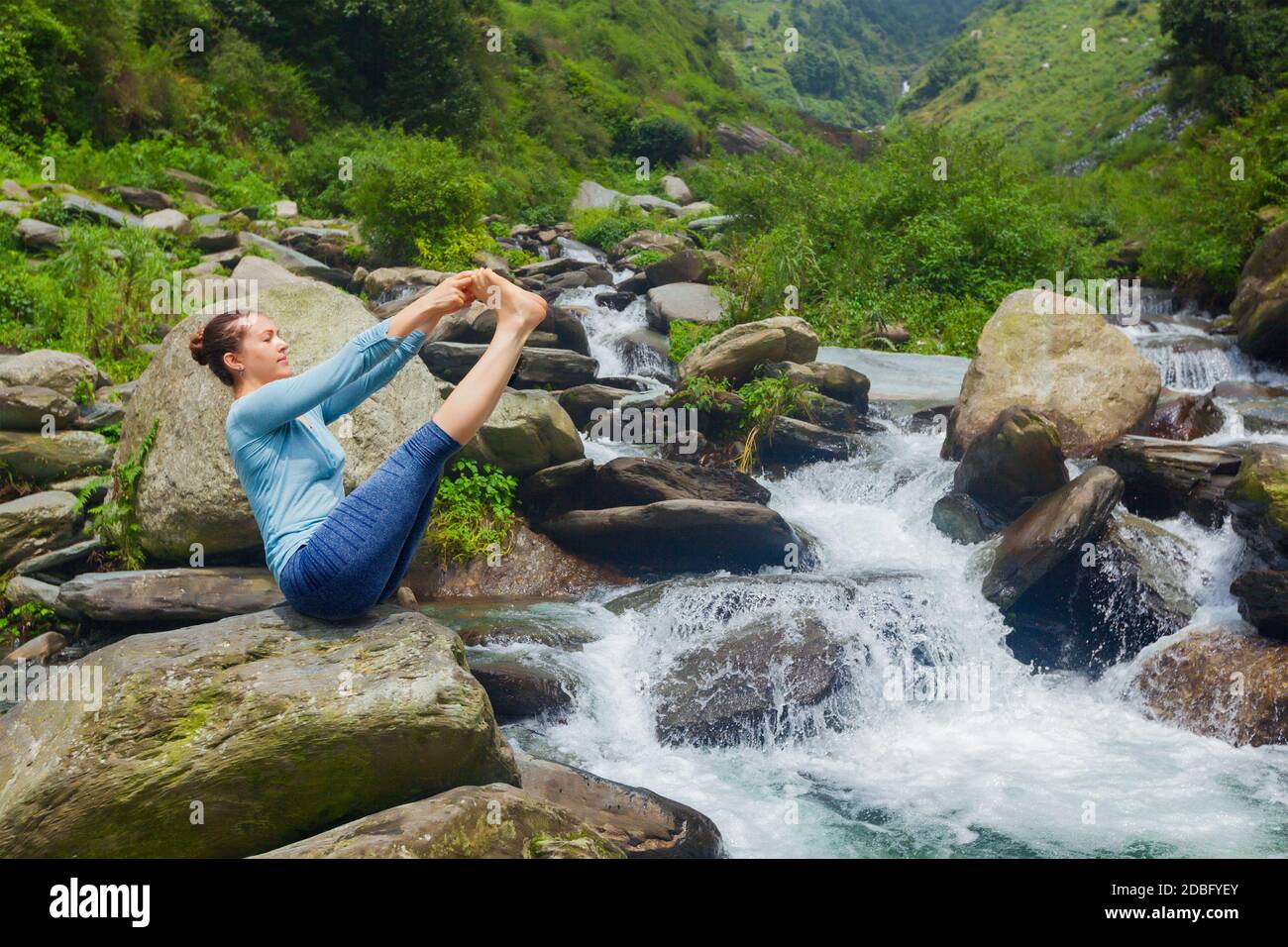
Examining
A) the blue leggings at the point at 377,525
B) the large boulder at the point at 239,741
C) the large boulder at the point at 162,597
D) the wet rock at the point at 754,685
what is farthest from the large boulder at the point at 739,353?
the blue leggings at the point at 377,525

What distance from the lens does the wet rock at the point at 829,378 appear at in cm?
1280

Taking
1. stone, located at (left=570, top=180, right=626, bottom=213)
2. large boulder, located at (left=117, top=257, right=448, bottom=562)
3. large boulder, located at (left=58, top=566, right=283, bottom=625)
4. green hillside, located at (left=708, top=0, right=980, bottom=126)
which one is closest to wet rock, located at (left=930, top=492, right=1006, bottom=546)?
large boulder, located at (left=117, top=257, right=448, bottom=562)

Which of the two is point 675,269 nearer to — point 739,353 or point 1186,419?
point 739,353

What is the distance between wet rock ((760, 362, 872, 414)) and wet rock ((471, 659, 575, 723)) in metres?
6.56

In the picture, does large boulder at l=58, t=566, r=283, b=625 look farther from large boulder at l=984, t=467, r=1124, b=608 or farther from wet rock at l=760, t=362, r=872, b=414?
wet rock at l=760, t=362, r=872, b=414

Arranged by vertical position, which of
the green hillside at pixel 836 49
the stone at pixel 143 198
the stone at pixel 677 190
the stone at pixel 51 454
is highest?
the green hillside at pixel 836 49

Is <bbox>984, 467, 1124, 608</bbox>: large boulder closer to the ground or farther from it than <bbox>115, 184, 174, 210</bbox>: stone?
closer to the ground

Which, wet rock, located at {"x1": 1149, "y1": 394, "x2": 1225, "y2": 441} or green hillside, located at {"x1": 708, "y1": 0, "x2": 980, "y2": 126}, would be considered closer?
wet rock, located at {"x1": 1149, "y1": 394, "x2": 1225, "y2": 441}

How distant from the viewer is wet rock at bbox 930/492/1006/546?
32.0ft

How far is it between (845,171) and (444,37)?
38.3 feet

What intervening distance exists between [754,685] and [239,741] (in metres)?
4.23

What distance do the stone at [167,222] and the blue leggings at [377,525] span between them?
14345 millimetres

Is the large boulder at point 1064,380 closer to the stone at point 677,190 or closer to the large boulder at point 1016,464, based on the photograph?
the large boulder at point 1016,464

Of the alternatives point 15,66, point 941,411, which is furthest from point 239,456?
point 15,66
